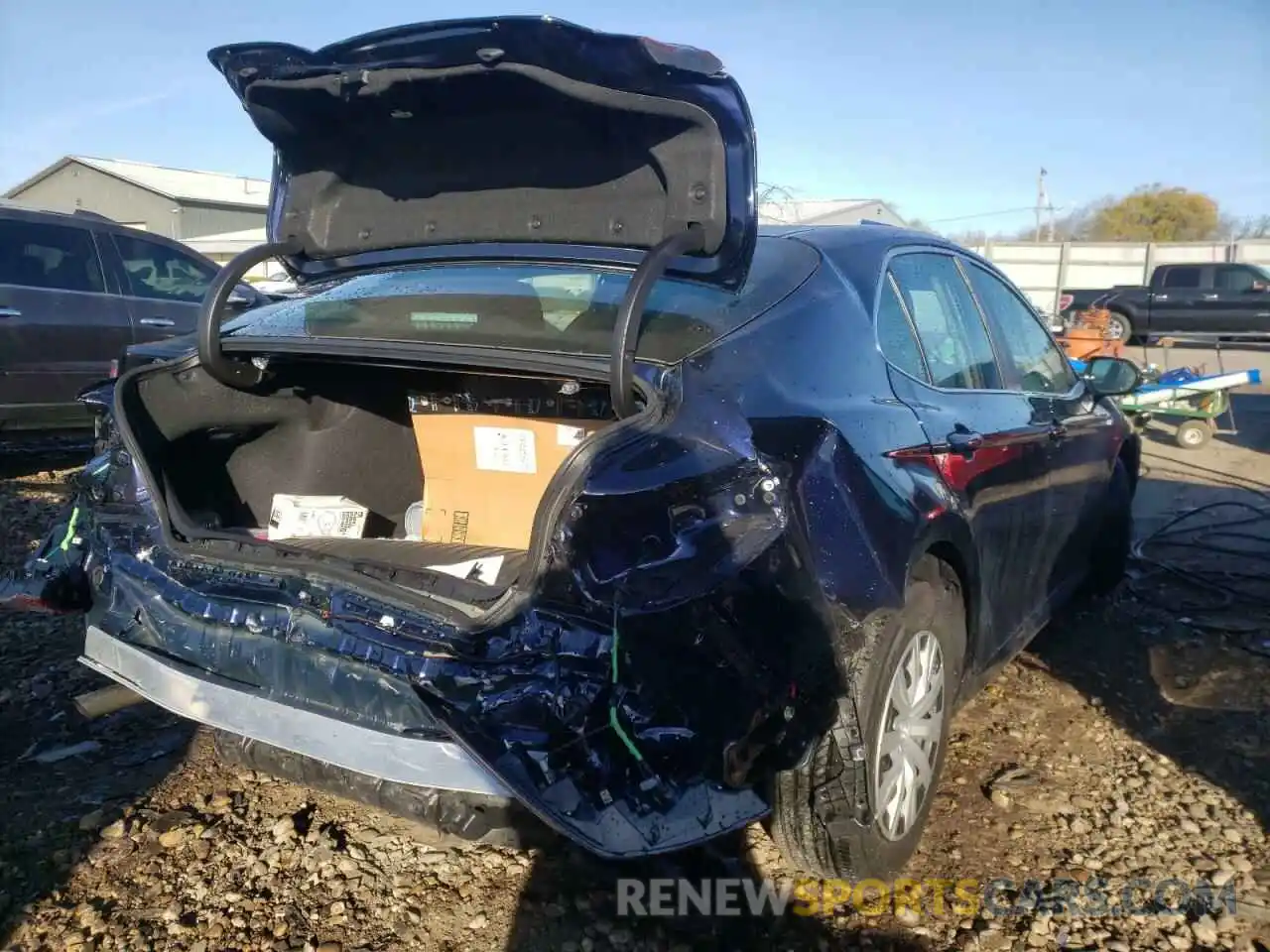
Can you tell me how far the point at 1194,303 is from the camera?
2108 centimetres

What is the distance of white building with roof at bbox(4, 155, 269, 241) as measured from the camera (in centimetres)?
3198

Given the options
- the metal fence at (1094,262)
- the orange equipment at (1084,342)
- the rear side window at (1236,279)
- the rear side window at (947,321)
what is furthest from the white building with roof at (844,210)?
the rear side window at (947,321)

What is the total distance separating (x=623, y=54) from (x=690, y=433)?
84 centimetres

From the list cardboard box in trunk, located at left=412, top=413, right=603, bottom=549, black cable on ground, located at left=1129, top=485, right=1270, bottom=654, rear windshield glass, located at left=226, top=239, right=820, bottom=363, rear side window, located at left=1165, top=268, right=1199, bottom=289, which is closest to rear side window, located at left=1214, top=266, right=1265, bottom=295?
rear side window, located at left=1165, top=268, right=1199, bottom=289

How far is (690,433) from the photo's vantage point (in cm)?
197

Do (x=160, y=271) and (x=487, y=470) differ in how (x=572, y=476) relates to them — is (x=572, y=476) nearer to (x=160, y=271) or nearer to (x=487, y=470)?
(x=487, y=470)

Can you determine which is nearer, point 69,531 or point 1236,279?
point 69,531

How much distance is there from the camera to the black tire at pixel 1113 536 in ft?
14.7

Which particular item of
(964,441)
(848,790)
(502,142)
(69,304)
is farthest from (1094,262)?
(848,790)

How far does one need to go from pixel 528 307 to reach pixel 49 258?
5653 millimetres

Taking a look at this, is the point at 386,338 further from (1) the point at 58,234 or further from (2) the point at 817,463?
(1) the point at 58,234

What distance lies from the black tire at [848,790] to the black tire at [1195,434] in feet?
25.4

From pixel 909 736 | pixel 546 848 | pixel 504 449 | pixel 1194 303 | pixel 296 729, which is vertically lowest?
pixel 1194 303

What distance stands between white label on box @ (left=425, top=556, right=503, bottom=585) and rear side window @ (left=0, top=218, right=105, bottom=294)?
217 inches
